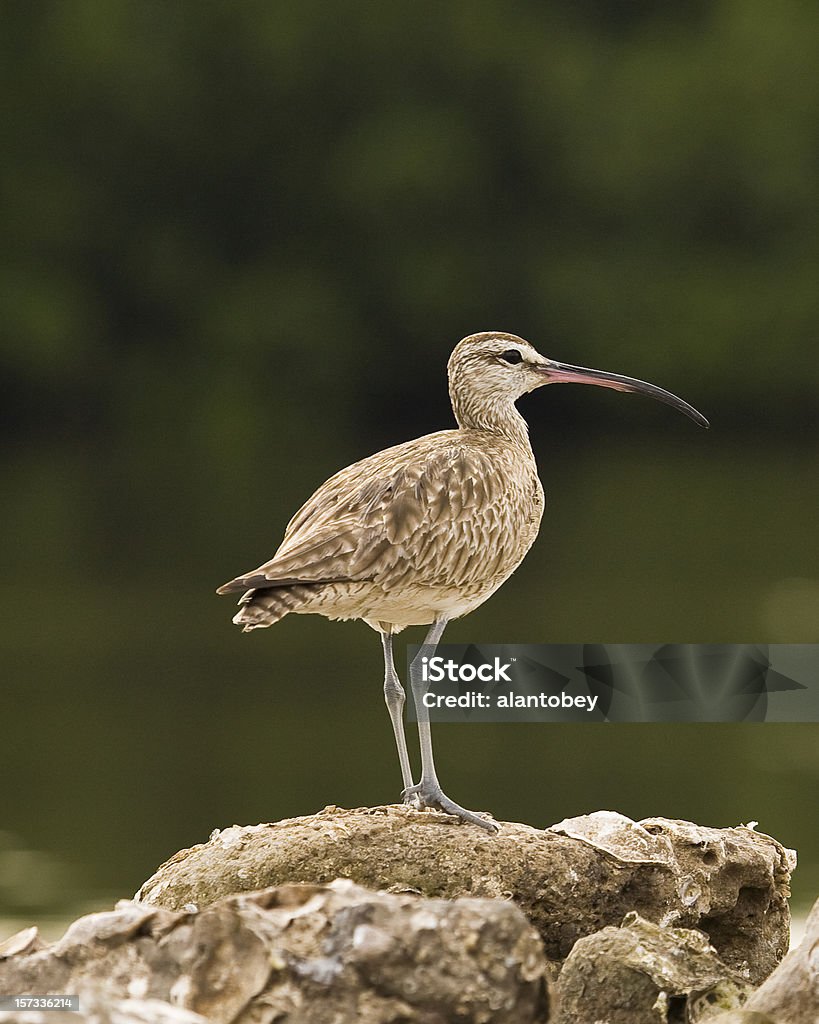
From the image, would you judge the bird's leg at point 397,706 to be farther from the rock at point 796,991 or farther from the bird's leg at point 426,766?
the rock at point 796,991

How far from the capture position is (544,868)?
491 cm

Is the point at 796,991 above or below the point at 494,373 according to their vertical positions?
below

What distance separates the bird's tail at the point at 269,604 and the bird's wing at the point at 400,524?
3 cm

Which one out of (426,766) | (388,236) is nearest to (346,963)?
(426,766)

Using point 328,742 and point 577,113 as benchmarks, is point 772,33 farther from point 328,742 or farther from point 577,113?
point 328,742

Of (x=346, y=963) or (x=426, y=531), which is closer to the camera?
(x=346, y=963)

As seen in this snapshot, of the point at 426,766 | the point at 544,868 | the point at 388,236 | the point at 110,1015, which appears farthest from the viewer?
the point at 388,236

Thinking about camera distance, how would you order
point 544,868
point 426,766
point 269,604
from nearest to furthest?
point 269,604
point 544,868
point 426,766

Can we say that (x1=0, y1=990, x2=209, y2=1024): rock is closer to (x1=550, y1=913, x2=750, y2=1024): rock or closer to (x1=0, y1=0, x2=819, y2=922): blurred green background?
(x1=550, y1=913, x2=750, y2=1024): rock

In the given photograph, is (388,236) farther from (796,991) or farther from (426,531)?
(796,991)

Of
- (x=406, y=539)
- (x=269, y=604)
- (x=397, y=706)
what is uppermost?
(x=406, y=539)

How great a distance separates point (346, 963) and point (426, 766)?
2.01 m

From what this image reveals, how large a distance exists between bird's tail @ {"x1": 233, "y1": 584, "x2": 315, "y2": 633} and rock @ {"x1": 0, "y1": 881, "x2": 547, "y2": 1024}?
1.40 metres

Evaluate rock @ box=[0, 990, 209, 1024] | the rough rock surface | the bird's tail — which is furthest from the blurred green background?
rock @ box=[0, 990, 209, 1024]
